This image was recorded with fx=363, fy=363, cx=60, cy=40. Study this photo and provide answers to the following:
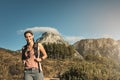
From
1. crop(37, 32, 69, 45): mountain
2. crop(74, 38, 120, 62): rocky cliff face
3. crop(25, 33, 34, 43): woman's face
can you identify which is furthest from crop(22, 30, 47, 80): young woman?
crop(74, 38, 120, 62): rocky cliff face

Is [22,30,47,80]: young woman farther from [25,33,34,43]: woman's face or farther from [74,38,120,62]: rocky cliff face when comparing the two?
[74,38,120,62]: rocky cliff face

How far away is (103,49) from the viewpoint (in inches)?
5743

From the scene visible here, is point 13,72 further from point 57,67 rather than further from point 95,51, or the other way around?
point 95,51

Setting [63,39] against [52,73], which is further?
[63,39]

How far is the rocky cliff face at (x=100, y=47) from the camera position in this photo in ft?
459

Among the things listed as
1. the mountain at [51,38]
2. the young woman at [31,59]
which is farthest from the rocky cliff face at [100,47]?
the young woman at [31,59]

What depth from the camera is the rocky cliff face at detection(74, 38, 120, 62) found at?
459 feet

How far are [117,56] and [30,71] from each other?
134861mm

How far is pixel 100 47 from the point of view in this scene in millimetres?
147500

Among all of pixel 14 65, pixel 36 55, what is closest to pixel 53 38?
pixel 14 65

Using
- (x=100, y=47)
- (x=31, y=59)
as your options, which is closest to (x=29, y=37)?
(x=31, y=59)

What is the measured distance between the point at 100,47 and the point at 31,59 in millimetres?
140721

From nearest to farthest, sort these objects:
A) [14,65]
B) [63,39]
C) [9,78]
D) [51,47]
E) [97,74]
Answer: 1. [9,78]
2. [97,74]
3. [14,65]
4. [51,47]
5. [63,39]

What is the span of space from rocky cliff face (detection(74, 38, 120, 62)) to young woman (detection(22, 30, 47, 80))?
127255 millimetres
